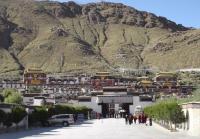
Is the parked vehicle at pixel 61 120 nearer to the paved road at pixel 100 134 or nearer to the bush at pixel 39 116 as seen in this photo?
the bush at pixel 39 116

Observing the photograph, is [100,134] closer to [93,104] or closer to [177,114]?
[177,114]

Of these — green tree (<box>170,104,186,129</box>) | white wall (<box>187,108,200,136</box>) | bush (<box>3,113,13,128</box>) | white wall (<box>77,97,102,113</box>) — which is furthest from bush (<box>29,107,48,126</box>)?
white wall (<box>77,97,102,113</box>)

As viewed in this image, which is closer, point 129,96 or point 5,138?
point 5,138

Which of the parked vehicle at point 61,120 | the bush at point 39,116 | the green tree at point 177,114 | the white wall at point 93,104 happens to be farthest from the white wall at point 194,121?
the white wall at point 93,104

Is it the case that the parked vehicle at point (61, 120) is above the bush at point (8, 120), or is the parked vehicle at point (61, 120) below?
below

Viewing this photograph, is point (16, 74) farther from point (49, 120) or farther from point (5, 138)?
point (5, 138)

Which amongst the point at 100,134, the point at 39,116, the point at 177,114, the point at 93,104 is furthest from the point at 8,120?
the point at 93,104

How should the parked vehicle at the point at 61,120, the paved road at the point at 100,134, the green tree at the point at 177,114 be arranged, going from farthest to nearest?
the parked vehicle at the point at 61,120 < the green tree at the point at 177,114 < the paved road at the point at 100,134

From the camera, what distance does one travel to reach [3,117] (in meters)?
47.1

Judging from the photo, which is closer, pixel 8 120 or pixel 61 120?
pixel 8 120

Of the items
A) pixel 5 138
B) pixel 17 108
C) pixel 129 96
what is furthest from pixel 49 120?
pixel 129 96

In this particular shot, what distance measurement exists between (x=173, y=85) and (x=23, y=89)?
4659 cm

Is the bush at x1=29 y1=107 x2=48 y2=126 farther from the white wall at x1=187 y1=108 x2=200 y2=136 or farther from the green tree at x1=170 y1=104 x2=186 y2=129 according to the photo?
the white wall at x1=187 y1=108 x2=200 y2=136

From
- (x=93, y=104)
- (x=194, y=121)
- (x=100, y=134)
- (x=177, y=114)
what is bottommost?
(x=100, y=134)
